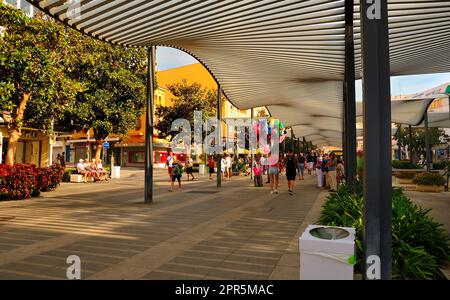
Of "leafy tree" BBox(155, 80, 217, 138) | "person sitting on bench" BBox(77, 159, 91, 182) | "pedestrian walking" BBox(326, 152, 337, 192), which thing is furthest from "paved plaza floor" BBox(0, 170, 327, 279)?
"leafy tree" BBox(155, 80, 217, 138)

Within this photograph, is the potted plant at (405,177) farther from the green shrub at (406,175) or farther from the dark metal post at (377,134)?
the dark metal post at (377,134)

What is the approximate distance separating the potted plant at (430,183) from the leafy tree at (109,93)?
18.7 m

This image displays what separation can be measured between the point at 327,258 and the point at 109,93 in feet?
75.0

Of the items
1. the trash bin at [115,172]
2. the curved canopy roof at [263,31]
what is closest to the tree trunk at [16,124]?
the curved canopy roof at [263,31]

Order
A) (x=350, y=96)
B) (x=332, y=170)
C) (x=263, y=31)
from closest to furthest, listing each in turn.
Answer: (x=263, y=31), (x=350, y=96), (x=332, y=170)

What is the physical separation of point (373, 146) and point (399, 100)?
1935cm

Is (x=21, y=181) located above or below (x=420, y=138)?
below

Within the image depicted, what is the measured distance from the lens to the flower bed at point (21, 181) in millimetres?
11734

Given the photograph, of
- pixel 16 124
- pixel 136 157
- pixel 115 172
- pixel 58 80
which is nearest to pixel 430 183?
pixel 58 80

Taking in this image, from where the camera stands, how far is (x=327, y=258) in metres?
3.21

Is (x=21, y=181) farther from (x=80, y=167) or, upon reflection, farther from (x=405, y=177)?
(x=405, y=177)

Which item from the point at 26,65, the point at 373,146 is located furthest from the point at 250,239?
the point at 26,65

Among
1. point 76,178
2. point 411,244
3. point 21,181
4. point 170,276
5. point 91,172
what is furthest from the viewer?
point 91,172

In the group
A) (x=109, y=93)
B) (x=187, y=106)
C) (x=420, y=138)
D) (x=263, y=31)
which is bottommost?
(x=420, y=138)
